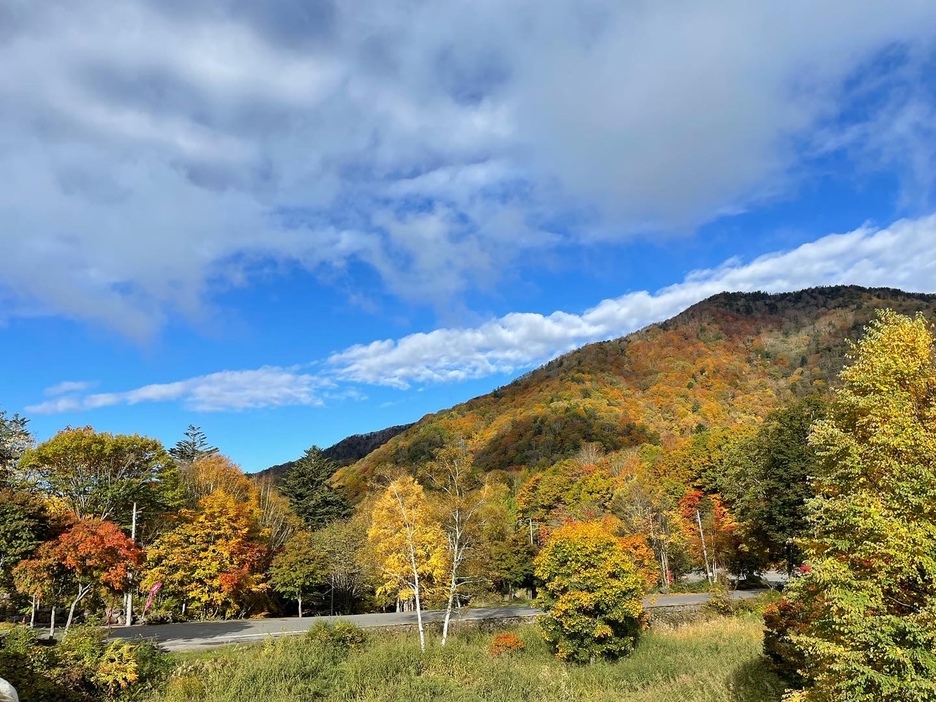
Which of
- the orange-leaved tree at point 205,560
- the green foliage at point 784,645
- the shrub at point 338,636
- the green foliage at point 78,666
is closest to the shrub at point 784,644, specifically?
the green foliage at point 784,645

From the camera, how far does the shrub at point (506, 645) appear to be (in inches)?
794

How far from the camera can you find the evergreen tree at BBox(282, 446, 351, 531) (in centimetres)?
4709

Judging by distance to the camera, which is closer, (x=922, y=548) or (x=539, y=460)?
(x=922, y=548)

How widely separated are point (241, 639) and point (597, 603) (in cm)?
1343

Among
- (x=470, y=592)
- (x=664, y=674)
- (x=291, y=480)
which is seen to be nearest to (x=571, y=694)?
(x=664, y=674)

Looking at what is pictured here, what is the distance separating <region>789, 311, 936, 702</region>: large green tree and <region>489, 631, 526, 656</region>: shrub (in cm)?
1519

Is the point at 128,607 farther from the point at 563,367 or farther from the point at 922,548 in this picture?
the point at 563,367

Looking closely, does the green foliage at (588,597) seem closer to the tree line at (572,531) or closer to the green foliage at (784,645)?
the tree line at (572,531)

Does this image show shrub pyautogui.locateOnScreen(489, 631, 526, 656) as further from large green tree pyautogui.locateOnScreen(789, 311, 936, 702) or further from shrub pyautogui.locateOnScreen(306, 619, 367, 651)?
large green tree pyautogui.locateOnScreen(789, 311, 936, 702)

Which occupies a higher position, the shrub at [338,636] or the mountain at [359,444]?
the mountain at [359,444]

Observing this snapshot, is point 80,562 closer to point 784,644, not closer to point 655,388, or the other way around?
point 784,644

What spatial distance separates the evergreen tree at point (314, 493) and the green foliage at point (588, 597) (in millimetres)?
30859

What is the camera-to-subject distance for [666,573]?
123ft

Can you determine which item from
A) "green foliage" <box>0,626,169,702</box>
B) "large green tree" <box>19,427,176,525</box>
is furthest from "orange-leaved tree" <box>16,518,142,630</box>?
"large green tree" <box>19,427,176,525</box>
